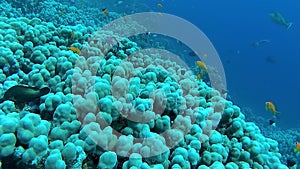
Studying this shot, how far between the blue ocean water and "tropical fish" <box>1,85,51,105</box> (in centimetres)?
3576

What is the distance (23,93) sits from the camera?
2.12 meters

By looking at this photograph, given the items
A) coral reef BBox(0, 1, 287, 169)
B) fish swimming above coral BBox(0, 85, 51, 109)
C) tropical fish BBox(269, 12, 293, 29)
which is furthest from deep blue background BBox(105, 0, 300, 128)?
fish swimming above coral BBox(0, 85, 51, 109)

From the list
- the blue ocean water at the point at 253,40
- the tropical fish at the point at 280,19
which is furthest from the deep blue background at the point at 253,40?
the tropical fish at the point at 280,19

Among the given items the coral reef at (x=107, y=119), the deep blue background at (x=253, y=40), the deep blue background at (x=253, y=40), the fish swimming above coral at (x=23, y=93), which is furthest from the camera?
the deep blue background at (x=253, y=40)

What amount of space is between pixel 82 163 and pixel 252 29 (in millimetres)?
87390

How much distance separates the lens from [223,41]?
218 ft

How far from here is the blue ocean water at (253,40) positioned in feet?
153

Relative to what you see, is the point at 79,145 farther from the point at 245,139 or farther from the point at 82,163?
the point at 245,139

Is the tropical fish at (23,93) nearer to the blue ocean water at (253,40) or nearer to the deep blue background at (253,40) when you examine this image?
the deep blue background at (253,40)

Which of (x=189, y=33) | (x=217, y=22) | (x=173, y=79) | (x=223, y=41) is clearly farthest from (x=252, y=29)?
(x=173, y=79)

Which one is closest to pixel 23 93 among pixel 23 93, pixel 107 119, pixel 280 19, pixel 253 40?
pixel 23 93

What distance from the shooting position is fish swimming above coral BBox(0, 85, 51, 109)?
2098mm

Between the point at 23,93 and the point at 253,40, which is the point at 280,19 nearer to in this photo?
the point at 23,93

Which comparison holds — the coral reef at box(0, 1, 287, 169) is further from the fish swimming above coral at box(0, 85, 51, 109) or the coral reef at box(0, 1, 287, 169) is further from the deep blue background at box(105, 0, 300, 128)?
the deep blue background at box(105, 0, 300, 128)
